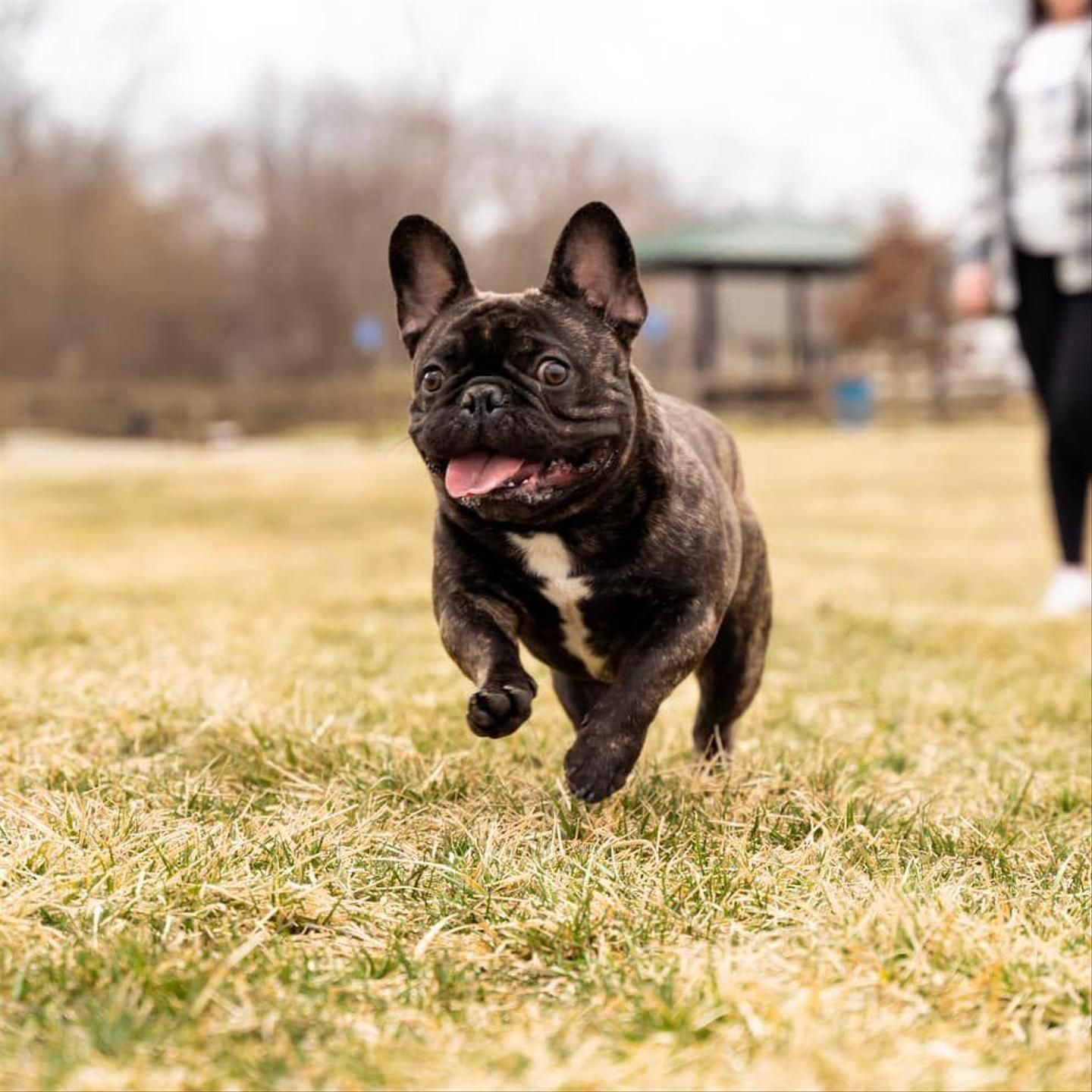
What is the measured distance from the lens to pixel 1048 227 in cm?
586

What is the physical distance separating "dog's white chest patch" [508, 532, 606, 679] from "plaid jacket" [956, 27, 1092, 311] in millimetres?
3578

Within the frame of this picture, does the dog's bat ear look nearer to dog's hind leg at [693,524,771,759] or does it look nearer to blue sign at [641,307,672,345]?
dog's hind leg at [693,524,771,759]

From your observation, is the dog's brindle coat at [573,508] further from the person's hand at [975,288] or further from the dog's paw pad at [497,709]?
the person's hand at [975,288]

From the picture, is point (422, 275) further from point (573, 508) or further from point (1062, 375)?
point (1062, 375)

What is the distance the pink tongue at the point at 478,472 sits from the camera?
289 centimetres

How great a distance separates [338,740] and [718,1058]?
1848 mm

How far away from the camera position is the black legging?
579 centimetres

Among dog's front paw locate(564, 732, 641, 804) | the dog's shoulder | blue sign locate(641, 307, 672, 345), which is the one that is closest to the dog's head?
the dog's shoulder

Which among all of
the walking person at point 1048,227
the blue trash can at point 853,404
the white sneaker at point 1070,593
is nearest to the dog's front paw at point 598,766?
the walking person at point 1048,227

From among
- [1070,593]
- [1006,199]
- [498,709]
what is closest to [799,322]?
[1070,593]

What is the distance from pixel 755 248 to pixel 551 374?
30.0 metres

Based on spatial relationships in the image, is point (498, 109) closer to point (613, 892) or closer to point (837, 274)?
point (837, 274)

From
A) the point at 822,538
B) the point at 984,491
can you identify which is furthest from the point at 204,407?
the point at 822,538

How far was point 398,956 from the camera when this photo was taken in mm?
2193
